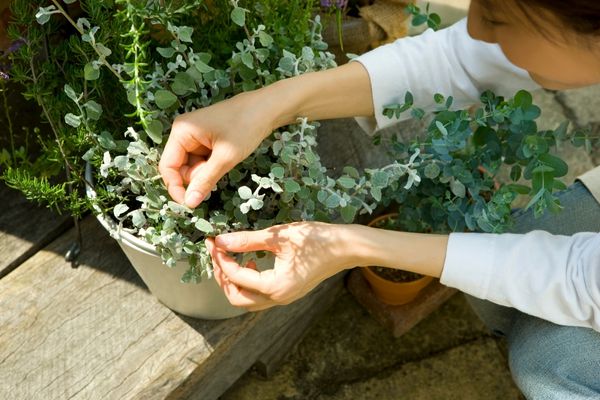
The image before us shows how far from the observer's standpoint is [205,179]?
1018 mm

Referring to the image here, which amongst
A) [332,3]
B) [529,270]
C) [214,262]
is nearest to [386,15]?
[332,3]

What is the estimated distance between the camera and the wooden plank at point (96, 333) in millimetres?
1288

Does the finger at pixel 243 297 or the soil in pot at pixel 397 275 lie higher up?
the finger at pixel 243 297

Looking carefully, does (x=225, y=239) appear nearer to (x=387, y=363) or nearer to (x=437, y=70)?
(x=437, y=70)

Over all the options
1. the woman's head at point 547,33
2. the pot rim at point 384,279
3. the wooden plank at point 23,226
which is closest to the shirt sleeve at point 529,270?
the woman's head at point 547,33

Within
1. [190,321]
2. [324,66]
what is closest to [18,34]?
[324,66]

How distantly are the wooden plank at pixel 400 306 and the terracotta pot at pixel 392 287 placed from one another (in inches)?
0.6

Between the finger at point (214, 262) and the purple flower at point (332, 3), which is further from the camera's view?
the purple flower at point (332, 3)

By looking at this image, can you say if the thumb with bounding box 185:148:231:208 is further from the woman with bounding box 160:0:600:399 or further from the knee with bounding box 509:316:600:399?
the knee with bounding box 509:316:600:399

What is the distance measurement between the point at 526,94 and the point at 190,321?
77cm

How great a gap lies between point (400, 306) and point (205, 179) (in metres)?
0.94

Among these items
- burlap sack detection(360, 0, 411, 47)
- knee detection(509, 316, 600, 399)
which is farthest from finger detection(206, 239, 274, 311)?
burlap sack detection(360, 0, 411, 47)

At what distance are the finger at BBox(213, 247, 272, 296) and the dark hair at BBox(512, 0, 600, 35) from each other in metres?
0.52

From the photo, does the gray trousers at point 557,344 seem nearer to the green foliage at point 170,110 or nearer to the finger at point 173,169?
the green foliage at point 170,110
